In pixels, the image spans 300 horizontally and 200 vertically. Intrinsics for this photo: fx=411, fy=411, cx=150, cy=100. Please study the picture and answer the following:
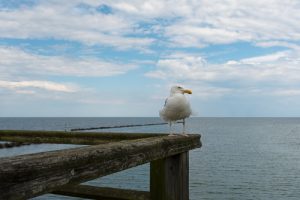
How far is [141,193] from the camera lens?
3836 mm

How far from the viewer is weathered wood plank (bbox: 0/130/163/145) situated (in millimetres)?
4527

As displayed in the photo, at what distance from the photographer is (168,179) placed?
12.3 ft

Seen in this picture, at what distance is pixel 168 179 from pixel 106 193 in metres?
0.66

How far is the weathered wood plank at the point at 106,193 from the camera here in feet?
12.6

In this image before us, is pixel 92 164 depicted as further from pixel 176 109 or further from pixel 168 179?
pixel 176 109

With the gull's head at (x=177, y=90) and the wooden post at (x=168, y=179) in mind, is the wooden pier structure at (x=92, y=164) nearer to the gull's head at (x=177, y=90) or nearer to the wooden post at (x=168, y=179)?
the wooden post at (x=168, y=179)

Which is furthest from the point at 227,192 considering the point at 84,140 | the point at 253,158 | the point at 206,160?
the point at 84,140

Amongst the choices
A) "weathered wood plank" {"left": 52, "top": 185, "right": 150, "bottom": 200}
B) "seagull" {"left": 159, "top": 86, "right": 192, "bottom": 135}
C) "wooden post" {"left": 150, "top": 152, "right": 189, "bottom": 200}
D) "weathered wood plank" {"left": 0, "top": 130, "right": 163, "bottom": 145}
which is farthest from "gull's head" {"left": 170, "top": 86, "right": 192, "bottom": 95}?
"wooden post" {"left": 150, "top": 152, "right": 189, "bottom": 200}

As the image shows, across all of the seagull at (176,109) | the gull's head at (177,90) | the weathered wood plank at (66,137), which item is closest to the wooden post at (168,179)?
the weathered wood plank at (66,137)

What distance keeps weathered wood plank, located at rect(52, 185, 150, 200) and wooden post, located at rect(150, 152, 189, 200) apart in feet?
0.54

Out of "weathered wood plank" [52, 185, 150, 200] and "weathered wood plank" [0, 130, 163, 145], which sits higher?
"weathered wood plank" [0, 130, 163, 145]

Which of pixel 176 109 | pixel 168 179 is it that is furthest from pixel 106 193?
pixel 176 109

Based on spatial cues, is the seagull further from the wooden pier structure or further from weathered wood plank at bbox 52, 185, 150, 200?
weathered wood plank at bbox 52, 185, 150, 200

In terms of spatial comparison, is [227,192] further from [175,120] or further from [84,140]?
[84,140]
